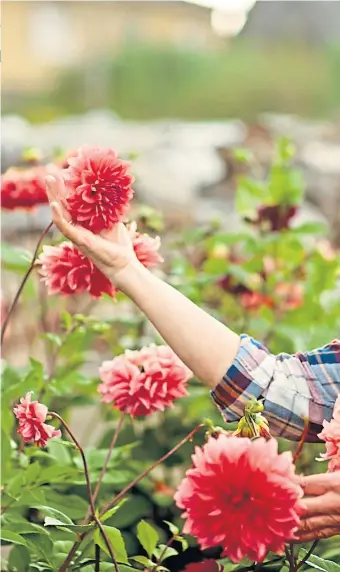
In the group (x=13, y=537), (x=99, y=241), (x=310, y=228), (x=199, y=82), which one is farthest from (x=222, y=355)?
(x=199, y=82)

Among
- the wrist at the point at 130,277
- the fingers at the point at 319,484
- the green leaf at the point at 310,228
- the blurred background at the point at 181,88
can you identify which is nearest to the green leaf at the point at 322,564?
the fingers at the point at 319,484

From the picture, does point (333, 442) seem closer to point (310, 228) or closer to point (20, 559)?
point (20, 559)

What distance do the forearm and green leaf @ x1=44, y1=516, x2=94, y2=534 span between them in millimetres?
156

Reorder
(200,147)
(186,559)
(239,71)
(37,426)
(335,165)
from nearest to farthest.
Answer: (37,426), (186,559), (335,165), (200,147), (239,71)

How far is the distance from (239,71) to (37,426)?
5.07 m

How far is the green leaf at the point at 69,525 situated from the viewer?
2.52 ft

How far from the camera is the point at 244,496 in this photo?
1.91 feet

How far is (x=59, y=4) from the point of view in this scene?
5148 millimetres

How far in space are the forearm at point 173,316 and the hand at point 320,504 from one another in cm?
16

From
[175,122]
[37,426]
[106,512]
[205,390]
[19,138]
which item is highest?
[37,426]

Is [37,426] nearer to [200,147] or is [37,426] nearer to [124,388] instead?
[124,388]

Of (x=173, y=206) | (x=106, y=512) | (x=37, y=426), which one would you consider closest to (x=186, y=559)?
(x=106, y=512)

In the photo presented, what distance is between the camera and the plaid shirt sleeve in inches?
31.9

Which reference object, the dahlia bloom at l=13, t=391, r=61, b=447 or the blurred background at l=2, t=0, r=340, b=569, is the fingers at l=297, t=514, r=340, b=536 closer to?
the dahlia bloom at l=13, t=391, r=61, b=447
